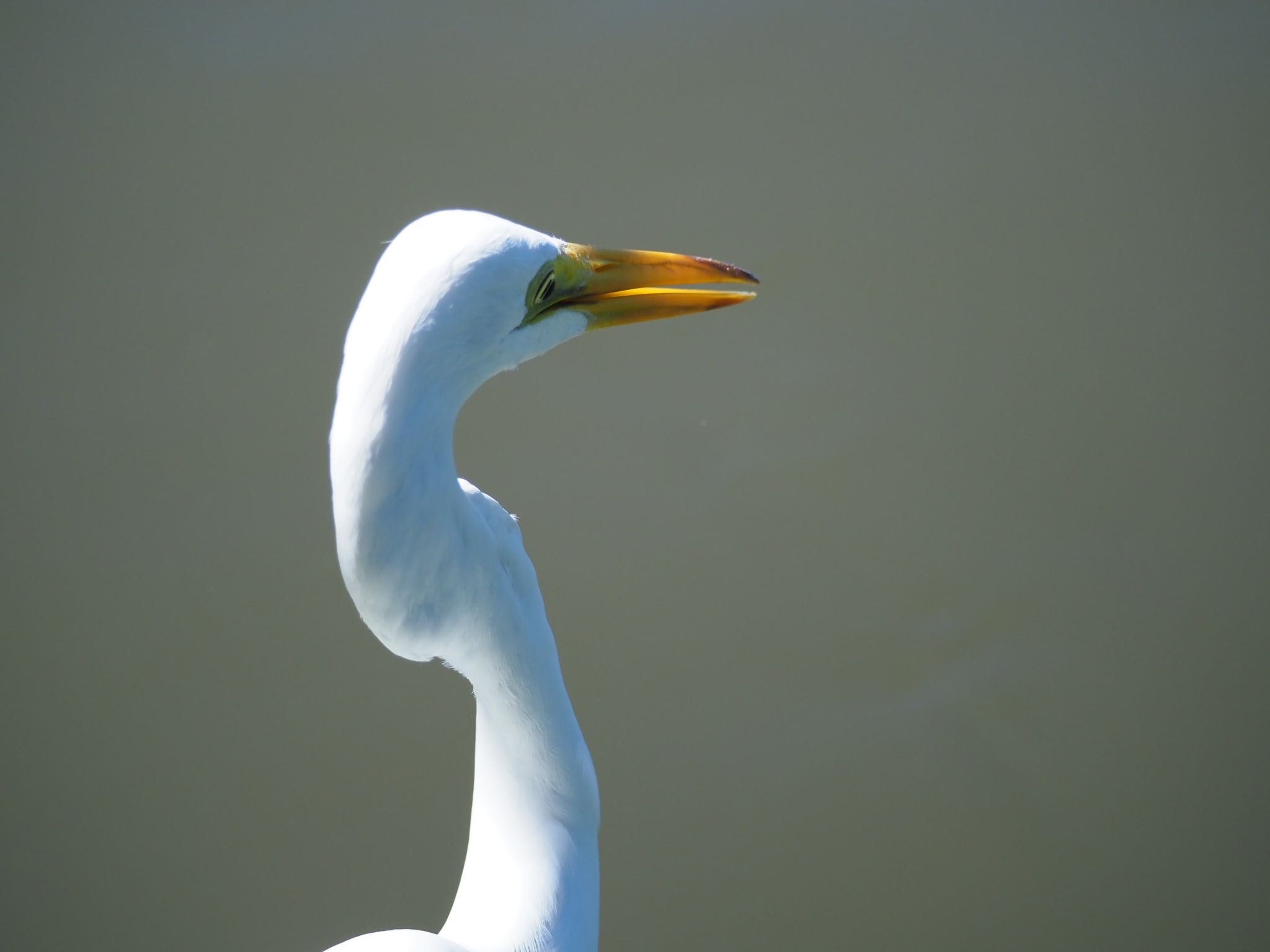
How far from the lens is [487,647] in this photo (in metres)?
1.19

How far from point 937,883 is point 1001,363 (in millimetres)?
1222

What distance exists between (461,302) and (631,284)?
278 millimetres

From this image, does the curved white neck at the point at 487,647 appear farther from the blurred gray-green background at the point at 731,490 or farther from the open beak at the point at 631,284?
the blurred gray-green background at the point at 731,490

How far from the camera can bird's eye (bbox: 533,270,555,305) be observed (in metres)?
1.14

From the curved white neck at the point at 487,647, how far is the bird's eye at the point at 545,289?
169 mm

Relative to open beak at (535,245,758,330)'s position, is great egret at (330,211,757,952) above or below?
below

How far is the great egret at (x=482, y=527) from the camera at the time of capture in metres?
1.00

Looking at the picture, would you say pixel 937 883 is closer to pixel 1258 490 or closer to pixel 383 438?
pixel 1258 490

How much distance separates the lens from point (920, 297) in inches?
115

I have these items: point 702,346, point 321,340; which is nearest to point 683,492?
point 702,346

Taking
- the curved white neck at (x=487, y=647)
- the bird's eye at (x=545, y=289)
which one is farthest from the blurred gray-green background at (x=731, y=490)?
the bird's eye at (x=545, y=289)

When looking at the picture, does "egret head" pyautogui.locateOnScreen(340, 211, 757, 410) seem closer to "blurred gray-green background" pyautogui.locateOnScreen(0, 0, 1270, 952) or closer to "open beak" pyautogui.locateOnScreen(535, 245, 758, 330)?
"open beak" pyautogui.locateOnScreen(535, 245, 758, 330)

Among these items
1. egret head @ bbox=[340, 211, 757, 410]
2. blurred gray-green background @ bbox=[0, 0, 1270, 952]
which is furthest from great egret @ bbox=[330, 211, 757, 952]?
blurred gray-green background @ bbox=[0, 0, 1270, 952]

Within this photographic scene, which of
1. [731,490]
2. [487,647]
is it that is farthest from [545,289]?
[731,490]
